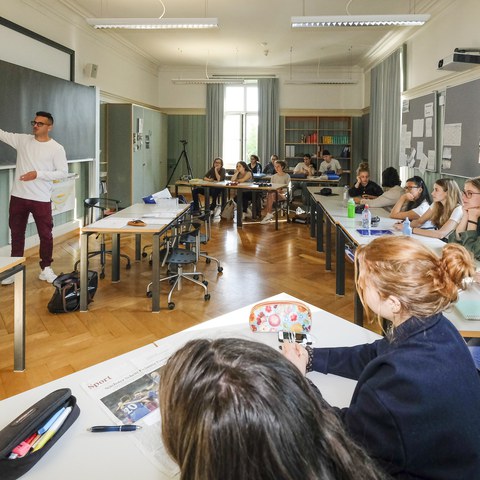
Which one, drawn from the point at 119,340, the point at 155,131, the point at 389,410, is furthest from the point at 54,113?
the point at 389,410

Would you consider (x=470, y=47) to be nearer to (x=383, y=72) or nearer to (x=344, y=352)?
(x=383, y=72)

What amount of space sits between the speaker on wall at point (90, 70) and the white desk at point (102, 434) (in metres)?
6.40

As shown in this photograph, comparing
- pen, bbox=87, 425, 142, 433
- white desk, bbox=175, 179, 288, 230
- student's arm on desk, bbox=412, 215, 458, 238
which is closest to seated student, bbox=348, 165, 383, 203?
white desk, bbox=175, 179, 288, 230

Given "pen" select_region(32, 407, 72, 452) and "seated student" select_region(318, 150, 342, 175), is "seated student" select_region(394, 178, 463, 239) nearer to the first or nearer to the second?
"pen" select_region(32, 407, 72, 452)

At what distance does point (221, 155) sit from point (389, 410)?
11.0m

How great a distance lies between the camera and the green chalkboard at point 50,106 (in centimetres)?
460

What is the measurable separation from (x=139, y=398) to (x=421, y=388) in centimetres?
73

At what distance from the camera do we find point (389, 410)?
0.91 metres

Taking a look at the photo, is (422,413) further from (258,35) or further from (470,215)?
(258,35)

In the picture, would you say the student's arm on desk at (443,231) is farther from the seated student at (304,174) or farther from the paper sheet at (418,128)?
the seated student at (304,174)

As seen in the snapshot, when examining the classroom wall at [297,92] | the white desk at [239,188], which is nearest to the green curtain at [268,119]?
the classroom wall at [297,92]

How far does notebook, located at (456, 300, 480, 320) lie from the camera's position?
5.76 ft

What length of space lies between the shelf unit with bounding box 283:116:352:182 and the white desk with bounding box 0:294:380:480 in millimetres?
10007

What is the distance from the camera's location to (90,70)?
6855mm
